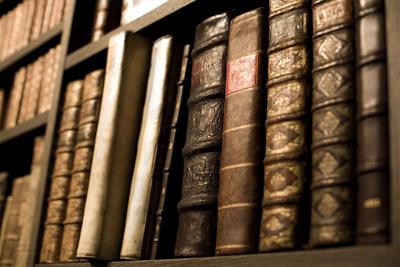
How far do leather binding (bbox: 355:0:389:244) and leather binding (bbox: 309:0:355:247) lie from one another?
23 mm

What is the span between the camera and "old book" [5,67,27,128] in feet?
5.46

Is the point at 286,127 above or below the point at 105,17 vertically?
below

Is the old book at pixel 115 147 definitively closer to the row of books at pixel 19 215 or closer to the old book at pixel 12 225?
the row of books at pixel 19 215

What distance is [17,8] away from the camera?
6.14 ft

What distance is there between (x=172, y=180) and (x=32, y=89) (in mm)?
780

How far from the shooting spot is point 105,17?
1376 mm

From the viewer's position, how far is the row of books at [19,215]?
1.33 meters

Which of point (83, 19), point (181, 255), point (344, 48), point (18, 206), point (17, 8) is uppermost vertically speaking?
point (17, 8)

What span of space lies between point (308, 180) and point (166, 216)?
1.01ft

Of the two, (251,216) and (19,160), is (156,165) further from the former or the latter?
(19,160)

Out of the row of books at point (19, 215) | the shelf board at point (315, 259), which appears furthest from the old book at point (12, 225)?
the shelf board at point (315, 259)

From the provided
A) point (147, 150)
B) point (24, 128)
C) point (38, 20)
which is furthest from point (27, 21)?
point (147, 150)

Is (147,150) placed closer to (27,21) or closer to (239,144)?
(239,144)

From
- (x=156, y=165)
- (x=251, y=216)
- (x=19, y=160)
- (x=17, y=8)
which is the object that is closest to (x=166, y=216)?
(x=156, y=165)
